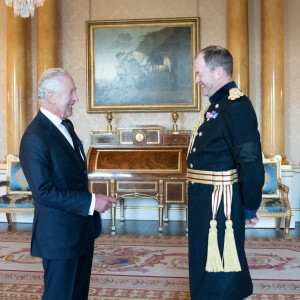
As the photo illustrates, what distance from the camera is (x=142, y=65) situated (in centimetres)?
679

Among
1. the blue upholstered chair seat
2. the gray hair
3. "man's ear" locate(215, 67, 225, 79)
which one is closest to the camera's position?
the gray hair

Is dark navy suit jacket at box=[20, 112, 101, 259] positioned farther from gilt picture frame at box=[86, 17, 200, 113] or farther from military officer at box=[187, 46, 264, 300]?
gilt picture frame at box=[86, 17, 200, 113]

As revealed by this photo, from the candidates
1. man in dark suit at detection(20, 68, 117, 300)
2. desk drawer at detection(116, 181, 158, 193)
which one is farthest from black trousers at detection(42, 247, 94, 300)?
desk drawer at detection(116, 181, 158, 193)

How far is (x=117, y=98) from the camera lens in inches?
270

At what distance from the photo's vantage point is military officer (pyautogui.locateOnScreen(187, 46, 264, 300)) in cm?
211

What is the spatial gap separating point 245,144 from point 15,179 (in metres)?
4.86

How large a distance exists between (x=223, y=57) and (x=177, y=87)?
4.60 metres

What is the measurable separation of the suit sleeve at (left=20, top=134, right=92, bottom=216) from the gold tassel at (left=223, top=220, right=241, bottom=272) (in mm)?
700

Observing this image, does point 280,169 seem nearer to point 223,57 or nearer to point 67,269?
point 223,57

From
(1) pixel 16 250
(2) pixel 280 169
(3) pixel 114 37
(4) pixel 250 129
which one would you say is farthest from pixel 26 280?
(3) pixel 114 37

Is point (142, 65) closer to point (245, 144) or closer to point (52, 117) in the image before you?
point (52, 117)

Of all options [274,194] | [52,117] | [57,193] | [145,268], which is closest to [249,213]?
[57,193]

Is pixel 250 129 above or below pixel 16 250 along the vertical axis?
above

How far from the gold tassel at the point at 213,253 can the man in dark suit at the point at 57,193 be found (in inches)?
20.8
